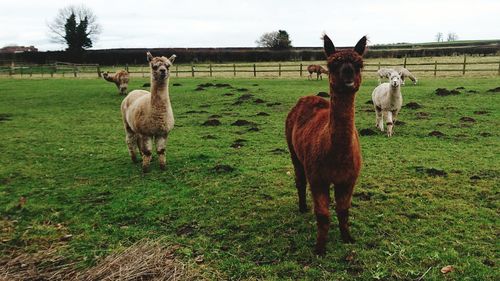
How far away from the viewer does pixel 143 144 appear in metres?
7.54

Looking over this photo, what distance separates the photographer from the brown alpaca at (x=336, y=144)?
11.9 feet

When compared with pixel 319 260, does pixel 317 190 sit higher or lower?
higher

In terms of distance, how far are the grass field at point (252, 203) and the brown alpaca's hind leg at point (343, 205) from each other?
0.11 meters

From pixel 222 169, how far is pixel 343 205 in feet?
11.7

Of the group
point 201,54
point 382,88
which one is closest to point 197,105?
point 382,88

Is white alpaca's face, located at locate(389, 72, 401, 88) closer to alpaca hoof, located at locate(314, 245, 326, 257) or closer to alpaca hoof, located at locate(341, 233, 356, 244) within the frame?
alpaca hoof, located at locate(341, 233, 356, 244)

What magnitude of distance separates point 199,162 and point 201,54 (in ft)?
143

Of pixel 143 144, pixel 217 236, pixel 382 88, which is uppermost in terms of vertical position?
pixel 382 88

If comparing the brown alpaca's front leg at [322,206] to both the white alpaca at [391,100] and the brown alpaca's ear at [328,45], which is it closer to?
the brown alpaca's ear at [328,45]

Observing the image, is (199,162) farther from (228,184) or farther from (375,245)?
(375,245)

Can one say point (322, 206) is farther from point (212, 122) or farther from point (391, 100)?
point (212, 122)

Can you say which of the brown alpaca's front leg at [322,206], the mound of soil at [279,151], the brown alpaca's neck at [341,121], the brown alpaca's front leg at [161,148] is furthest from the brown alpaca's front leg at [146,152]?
the brown alpaca's neck at [341,121]

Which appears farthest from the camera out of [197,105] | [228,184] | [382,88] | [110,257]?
[197,105]

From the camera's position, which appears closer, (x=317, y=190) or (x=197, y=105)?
(x=317, y=190)
